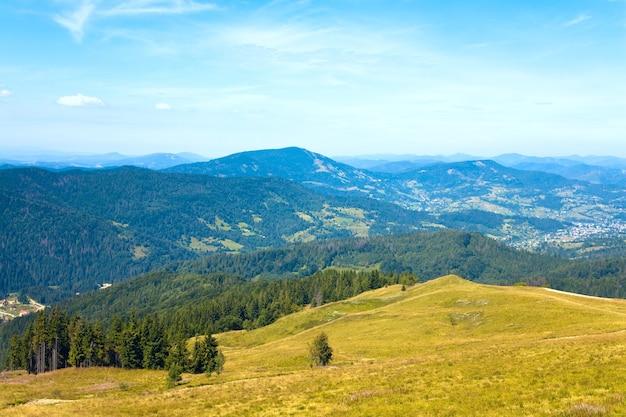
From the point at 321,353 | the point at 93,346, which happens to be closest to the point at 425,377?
the point at 321,353

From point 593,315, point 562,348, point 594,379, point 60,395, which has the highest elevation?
point 594,379

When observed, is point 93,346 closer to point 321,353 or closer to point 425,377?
point 321,353

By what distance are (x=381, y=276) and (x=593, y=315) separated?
410ft

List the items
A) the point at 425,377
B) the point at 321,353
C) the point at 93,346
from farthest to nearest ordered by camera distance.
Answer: the point at 93,346 → the point at 321,353 → the point at 425,377

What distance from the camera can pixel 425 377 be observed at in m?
39.5

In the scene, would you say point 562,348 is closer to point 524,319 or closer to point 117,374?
point 524,319

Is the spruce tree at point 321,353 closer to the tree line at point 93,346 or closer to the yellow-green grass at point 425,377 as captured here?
the yellow-green grass at point 425,377

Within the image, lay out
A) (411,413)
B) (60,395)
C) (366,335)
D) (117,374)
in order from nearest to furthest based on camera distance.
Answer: (411,413) < (60,395) < (117,374) < (366,335)

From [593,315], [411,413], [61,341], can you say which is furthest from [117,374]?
[593,315]

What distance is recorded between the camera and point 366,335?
9169 centimetres

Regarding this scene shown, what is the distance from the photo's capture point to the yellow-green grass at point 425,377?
2948cm

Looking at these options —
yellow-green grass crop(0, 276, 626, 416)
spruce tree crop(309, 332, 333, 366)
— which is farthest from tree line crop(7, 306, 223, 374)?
spruce tree crop(309, 332, 333, 366)

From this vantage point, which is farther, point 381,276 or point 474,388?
point 381,276

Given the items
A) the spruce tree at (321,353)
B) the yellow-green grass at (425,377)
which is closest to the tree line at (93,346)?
the yellow-green grass at (425,377)
